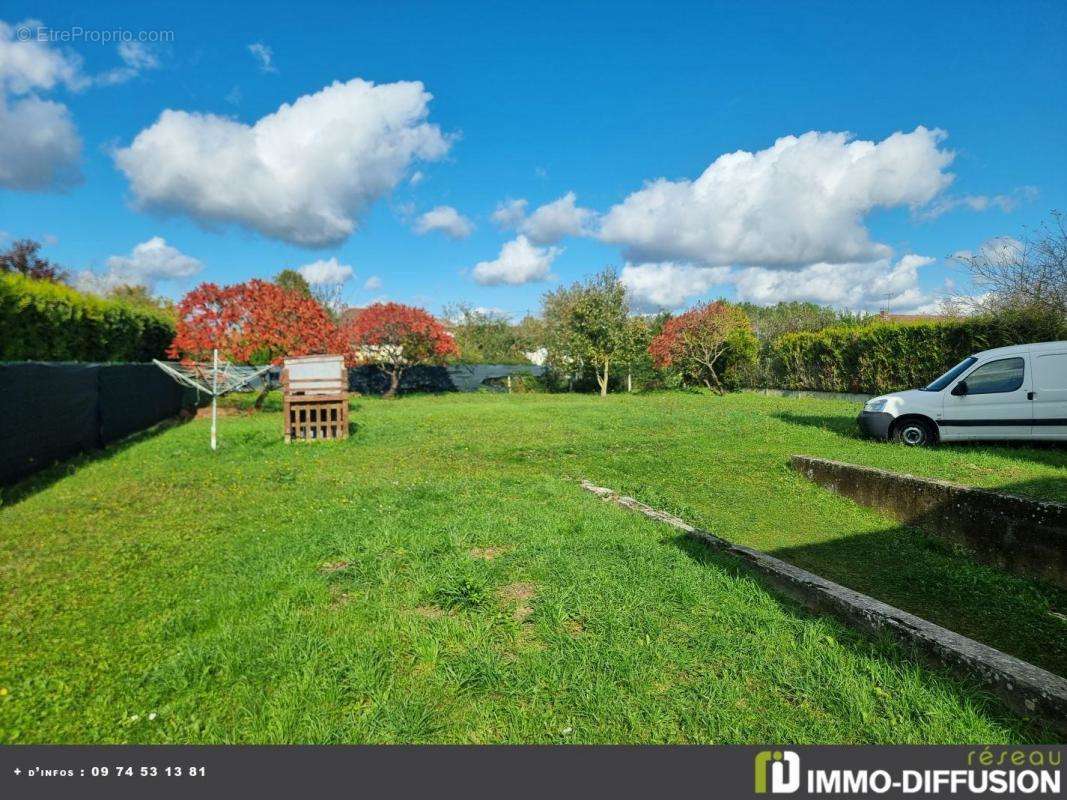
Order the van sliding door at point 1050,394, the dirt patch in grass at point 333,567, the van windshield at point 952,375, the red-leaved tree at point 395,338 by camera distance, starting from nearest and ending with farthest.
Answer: the dirt patch in grass at point 333,567 < the van sliding door at point 1050,394 < the van windshield at point 952,375 < the red-leaved tree at point 395,338

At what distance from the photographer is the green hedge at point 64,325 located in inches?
427

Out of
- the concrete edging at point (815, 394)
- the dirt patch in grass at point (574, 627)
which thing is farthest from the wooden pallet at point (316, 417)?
the concrete edging at point (815, 394)

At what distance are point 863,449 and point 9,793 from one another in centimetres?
958

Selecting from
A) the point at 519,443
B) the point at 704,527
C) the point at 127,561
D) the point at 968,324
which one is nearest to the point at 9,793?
the point at 127,561

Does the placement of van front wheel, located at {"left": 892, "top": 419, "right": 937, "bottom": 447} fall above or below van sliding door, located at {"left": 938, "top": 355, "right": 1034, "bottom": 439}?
below

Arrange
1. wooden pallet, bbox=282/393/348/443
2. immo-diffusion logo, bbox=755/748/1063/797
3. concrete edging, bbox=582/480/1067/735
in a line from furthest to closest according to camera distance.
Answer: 1. wooden pallet, bbox=282/393/348/443
2. concrete edging, bbox=582/480/1067/735
3. immo-diffusion logo, bbox=755/748/1063/797

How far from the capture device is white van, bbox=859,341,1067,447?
7.64 m

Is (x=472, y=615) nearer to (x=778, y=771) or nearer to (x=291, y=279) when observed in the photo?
(x=778, y=771)

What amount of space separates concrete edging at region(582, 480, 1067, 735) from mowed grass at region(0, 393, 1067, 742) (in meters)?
0.09

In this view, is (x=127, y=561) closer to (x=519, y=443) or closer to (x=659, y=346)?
(x=519, y=443)

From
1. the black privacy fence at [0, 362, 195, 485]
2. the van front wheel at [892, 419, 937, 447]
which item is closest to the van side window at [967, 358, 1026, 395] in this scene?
the van front wheel at [892, 419, 937, 447]

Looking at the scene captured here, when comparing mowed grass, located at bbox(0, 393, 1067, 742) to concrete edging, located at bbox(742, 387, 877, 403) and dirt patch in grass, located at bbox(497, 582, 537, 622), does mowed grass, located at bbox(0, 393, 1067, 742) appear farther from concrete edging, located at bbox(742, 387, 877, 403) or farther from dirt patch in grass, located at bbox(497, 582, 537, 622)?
concrete edging, located at bbox(742, 387, 877, 403)

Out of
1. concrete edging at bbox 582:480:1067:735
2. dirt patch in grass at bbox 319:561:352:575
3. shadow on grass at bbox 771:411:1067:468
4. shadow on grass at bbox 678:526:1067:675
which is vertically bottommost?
shadow on grass at bbox 678:526:1067:675

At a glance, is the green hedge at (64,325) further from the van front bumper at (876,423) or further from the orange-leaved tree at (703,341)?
the orange-leaved tree at (703,341)
